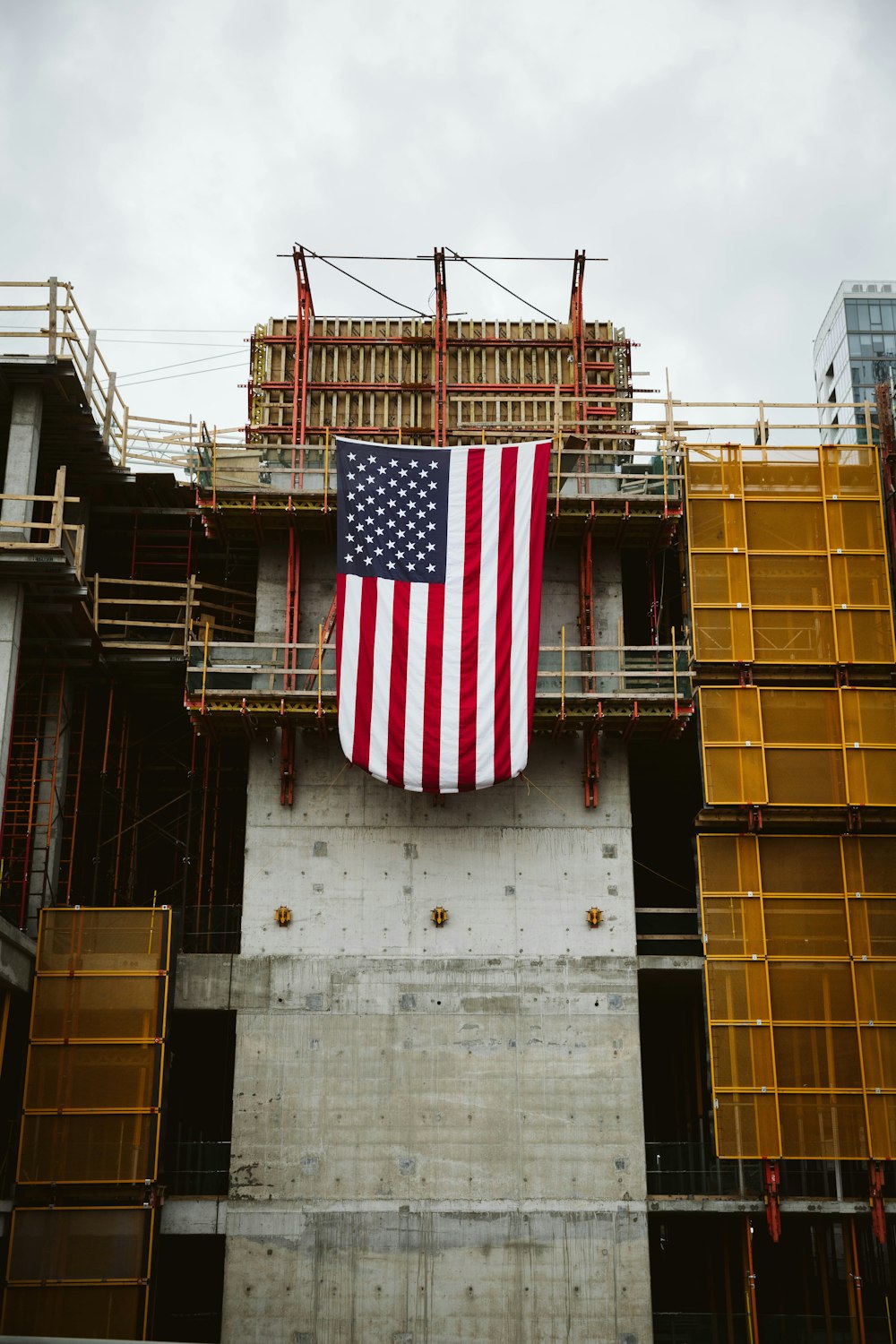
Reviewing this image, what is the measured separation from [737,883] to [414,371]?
1811cm

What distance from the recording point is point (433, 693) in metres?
34.9

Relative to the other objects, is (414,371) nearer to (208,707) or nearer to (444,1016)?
(208,707)

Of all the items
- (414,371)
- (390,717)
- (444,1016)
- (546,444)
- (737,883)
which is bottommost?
(444,1016)

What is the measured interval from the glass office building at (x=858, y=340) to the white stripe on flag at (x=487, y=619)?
283ft

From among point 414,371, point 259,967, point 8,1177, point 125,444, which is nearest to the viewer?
point 8,1177

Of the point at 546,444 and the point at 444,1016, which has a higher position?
the point at 546,444

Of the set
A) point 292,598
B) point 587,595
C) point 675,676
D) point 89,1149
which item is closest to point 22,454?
point 292,598

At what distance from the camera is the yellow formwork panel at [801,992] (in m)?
34.2

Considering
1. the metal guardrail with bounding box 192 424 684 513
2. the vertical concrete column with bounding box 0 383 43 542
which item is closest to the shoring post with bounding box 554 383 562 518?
the metal guardrail with bounding box 192 424 684 513

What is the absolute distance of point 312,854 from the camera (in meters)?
36.3

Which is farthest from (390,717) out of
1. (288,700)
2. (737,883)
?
(737,883)

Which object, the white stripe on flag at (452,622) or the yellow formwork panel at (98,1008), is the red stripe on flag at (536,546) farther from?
the yellow formwork panel at (98,1008)

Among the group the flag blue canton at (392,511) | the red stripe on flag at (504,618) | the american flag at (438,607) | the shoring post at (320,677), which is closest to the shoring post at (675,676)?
the american flag at (438,607)

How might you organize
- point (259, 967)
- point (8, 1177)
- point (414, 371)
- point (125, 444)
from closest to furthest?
point (8, 1177)
point (259, 967)
point (125, 444)
point (414, 371)
